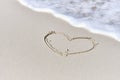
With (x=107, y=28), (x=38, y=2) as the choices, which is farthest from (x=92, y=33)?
(x=38, y=2)

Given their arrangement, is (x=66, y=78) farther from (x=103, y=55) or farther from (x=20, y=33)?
(x=20, y=33)

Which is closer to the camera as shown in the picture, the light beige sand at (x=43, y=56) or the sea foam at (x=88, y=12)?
the light beige sand at (x=43, y=56)

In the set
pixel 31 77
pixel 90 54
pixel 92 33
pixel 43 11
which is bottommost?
pixel 31 77

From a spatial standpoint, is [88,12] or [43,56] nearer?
[43,56]

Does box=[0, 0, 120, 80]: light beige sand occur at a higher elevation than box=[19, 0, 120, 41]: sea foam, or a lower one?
lower

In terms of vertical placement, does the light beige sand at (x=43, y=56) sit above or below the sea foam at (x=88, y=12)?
below
